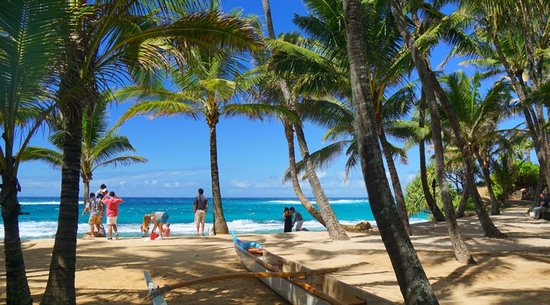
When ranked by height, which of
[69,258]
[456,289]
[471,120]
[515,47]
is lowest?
[456,289]

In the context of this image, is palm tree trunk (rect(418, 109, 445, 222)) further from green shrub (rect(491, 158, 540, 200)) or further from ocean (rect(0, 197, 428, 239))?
green shrub (rect(491, 158, 540, 200))

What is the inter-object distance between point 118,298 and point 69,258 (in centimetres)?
166

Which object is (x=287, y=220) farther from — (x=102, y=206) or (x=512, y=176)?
(x=512, y=176)

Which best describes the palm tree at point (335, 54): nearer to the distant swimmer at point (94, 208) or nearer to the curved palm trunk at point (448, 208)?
the curved palm trunk at point (448, 208)

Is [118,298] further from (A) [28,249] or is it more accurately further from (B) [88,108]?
(A) [28,249]

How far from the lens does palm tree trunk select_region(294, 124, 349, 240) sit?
13383 millimetres

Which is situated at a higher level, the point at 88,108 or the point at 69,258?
the point at 88,108

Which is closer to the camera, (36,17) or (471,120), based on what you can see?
(36,17)

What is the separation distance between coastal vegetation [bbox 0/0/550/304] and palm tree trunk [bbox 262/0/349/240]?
0.04m

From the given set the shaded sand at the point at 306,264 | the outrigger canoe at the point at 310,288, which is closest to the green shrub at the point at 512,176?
the shaded sand at the point at 306,264

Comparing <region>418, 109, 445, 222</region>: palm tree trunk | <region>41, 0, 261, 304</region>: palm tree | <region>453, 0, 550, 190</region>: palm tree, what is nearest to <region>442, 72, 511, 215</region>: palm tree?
→ <region>453, 0, 550, 190</region>: palm tree

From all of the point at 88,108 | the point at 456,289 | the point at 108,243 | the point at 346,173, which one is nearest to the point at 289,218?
the point at 346,173

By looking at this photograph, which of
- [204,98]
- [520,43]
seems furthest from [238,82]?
[520,43]

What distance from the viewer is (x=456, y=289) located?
6.85 meters
